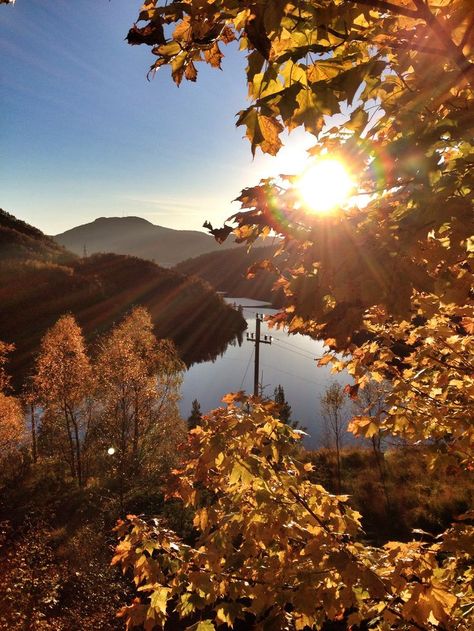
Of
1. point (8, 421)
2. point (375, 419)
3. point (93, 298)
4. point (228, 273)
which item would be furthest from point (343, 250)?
point (228, 273)

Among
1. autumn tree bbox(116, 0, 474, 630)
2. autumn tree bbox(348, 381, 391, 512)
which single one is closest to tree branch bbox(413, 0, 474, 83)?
autumn tree bbox(116, 0, 474, 630)

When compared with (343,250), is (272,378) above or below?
below

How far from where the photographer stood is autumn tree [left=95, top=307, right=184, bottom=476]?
2156cm

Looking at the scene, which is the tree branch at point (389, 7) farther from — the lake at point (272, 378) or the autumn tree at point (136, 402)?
the lake at point (272, 378)

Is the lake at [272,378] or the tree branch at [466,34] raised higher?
the tree branch at [466,34]

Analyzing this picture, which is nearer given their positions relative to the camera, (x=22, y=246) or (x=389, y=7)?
(x=389, y=7)

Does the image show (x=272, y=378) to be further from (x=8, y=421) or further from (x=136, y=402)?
(x=8, y=421)

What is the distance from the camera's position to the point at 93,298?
63.2 metres

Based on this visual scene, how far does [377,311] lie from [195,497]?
7.51 feet

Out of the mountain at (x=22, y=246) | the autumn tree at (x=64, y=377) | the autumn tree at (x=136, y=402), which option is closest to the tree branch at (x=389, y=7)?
the autumn tree at (x=136, y=402)

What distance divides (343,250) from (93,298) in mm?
66252

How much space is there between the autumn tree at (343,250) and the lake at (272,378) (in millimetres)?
29245

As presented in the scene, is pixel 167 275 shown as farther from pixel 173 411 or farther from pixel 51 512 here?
pixel 51 512

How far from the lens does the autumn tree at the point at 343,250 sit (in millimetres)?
1399
